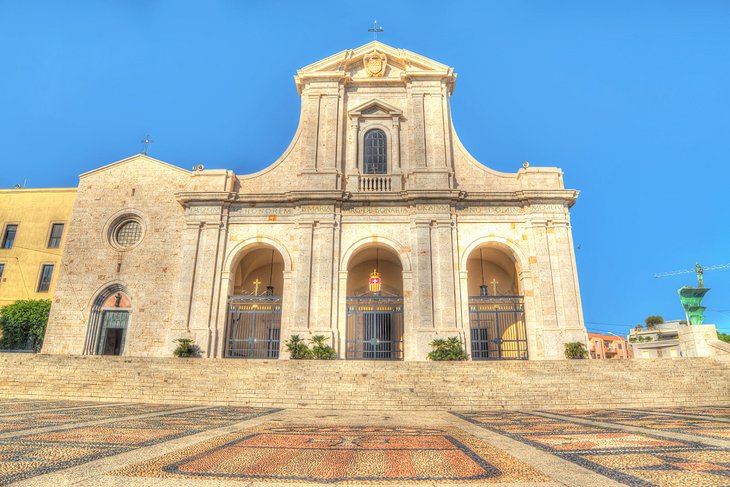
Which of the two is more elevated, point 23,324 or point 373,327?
point 23,324

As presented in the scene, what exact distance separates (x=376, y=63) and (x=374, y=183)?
7.18 m

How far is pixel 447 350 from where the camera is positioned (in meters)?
16.9

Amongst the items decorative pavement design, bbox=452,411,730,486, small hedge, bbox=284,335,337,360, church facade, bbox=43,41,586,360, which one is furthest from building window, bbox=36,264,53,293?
decorative pavement design, bbox=452,411,730,486

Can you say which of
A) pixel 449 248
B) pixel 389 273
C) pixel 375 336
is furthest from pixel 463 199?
pixel 375 336

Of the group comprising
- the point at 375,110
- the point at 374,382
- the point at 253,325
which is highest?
the point at 375,110

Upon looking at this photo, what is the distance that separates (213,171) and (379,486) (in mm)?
20443

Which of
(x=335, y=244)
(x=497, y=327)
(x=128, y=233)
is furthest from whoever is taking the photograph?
(x=128, y=233)

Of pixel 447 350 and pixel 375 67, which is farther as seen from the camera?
pixel 375 67

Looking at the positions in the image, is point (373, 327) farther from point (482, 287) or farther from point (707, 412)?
point (707, 412)

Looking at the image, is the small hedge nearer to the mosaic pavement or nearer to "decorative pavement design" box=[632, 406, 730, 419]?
the mosaic pavement

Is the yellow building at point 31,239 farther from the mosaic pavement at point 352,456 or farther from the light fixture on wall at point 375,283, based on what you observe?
the mosaic pavement at point 352,456

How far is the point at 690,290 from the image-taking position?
16.5m

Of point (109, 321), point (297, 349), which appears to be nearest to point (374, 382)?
point (297, 349)

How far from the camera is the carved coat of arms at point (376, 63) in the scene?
22.9 metres
